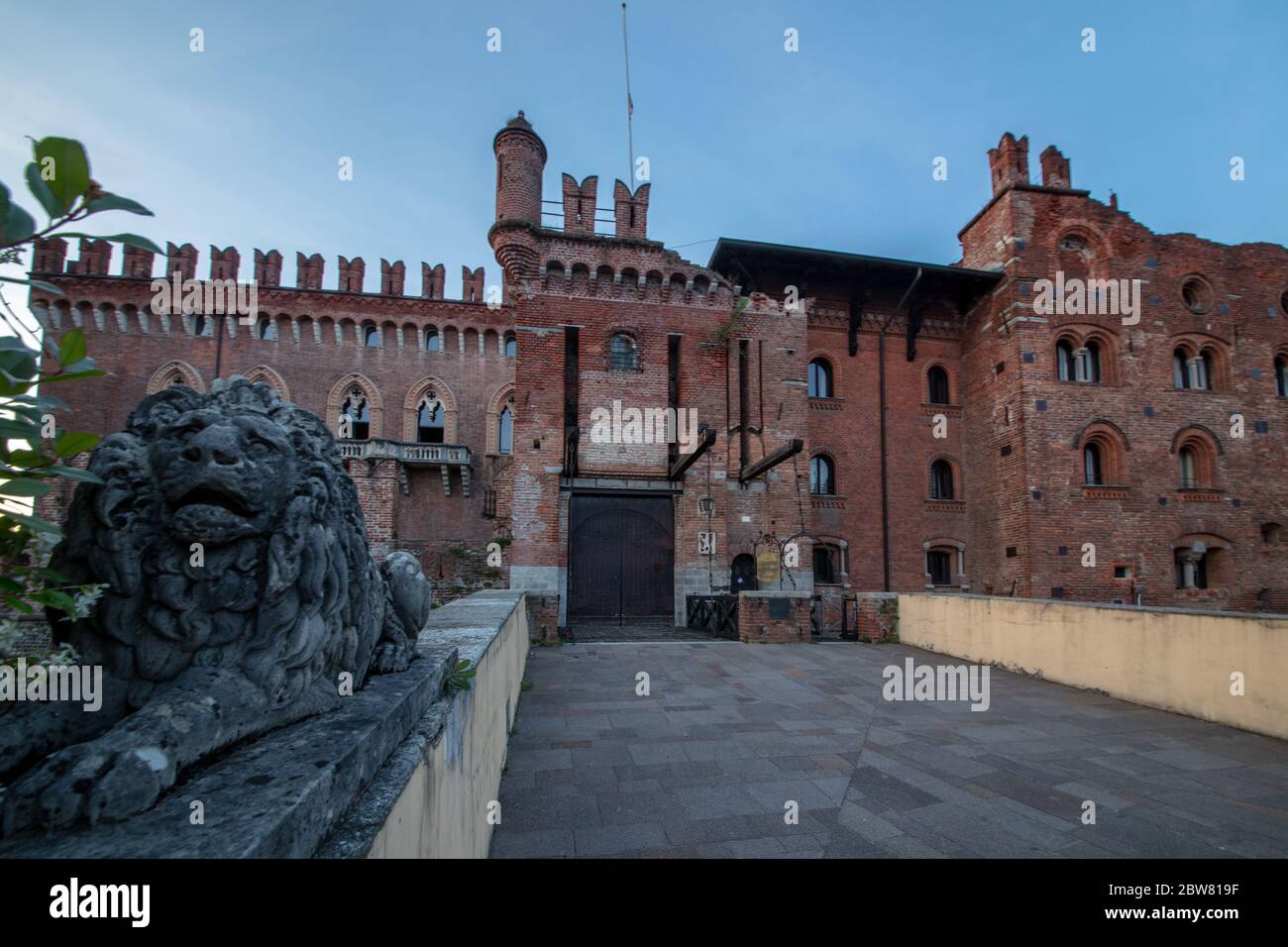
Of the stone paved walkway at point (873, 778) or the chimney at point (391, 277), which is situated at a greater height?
the chimney at point (391, 277)

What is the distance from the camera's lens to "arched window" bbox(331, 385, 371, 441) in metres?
24.4

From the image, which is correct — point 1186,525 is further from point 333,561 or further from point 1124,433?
point 333,561

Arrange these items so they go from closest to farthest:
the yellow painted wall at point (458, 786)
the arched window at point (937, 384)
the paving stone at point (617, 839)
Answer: the yellow painted wall at point (458, 786), the paving stone at point (617, 839), the arched window at point (937, 384)

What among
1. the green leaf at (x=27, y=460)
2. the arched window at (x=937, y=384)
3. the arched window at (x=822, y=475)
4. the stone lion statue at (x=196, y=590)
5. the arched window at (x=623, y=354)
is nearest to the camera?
the green leaf at (x=27, y=460)

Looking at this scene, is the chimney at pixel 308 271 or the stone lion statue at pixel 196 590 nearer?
the stone lion statue at pixel 196 590

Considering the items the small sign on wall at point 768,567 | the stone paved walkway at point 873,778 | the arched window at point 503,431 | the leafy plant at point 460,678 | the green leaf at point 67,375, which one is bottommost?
the stone paved walkway at point 873,778

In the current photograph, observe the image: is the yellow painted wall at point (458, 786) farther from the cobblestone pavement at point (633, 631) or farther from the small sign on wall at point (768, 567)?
the small sign on wall at point (768, 567)

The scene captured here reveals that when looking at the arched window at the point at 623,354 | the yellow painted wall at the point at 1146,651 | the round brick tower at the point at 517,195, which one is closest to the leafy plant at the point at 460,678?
the yellow painted wall at the point at 1146,651

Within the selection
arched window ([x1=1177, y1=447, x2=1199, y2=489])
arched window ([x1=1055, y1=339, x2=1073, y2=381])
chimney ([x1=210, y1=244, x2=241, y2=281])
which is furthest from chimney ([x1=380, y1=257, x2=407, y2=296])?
arched window ([x1=1177, y1=447, x2=1199, y2=489])

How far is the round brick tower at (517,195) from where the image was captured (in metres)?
15.4

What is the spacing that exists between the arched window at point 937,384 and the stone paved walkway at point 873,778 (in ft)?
45.7

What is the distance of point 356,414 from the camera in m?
24.6
